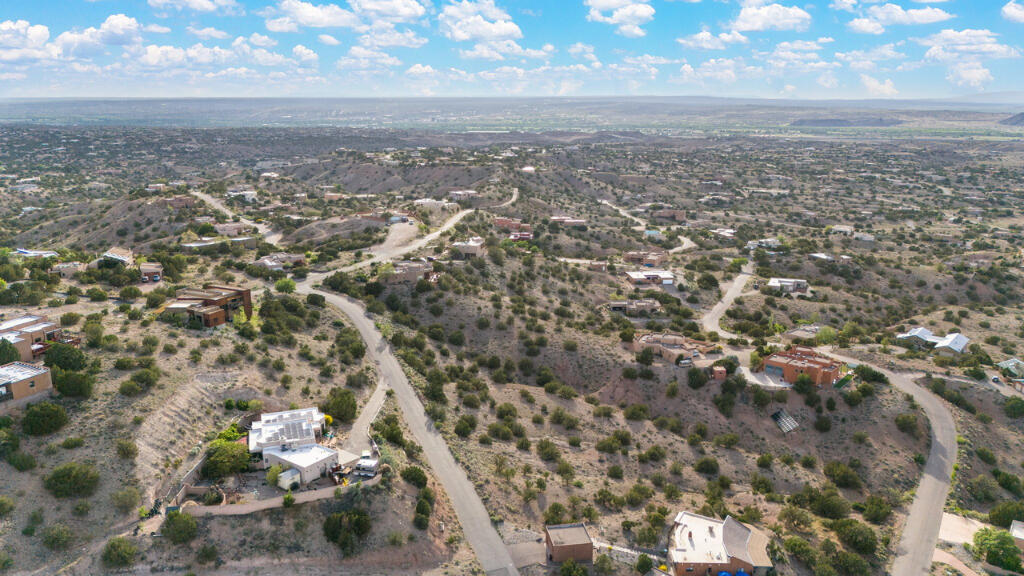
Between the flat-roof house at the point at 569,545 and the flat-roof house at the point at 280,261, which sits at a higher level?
the flat-roof house at the point at 280,261

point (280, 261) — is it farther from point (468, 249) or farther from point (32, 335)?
point (32, 335)

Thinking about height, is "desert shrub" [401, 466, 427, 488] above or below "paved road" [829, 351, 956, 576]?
above

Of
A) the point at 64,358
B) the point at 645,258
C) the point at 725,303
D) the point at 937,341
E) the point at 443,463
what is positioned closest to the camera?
the point at 64,358

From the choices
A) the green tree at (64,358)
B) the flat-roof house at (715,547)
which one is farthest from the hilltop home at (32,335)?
the flat-roof house at (715,547)

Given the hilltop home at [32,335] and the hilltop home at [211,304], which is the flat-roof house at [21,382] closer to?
the hilltop home at [32,335]

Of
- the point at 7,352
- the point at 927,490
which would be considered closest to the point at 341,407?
the point at 7,352

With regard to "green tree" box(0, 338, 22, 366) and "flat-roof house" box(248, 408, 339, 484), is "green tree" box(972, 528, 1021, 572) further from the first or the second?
"green tree" box(0, 338, 22, 366)

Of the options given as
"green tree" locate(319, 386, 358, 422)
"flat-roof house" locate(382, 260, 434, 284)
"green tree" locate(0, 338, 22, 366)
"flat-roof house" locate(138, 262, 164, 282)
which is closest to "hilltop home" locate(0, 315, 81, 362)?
"green tree" locate(0, 338, 22, 366)
